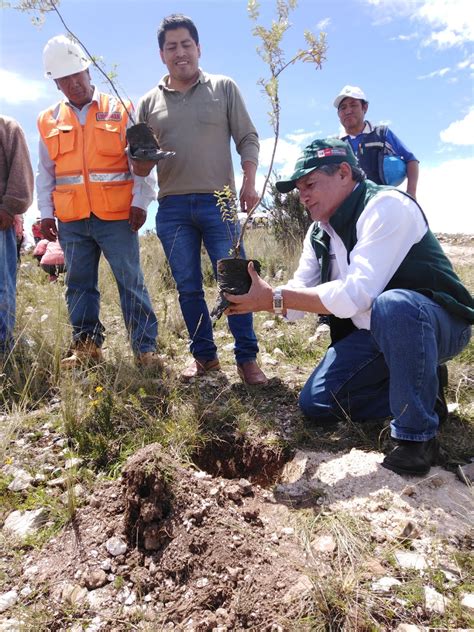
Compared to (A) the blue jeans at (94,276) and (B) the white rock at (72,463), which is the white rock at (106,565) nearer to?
(B) the white rock at (72,463)

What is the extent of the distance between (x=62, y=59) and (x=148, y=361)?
1945mm

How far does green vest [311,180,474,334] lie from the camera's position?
7.11 feet

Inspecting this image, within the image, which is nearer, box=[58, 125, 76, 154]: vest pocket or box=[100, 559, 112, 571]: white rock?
box=[100, 559, 112, 571]: white rock

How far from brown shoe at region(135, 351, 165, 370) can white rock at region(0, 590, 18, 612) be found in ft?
5.08

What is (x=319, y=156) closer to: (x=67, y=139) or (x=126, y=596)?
(x=67, y=139)

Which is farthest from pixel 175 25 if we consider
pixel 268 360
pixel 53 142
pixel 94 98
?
pixel 268 360

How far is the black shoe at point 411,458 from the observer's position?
6.37ft

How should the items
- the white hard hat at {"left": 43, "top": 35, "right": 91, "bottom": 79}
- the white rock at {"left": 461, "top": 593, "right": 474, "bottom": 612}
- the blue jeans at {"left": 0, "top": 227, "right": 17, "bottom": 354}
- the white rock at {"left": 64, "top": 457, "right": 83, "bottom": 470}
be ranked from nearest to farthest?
1. the white rock at {"left": 461, "top": 593, "right": 474, "bottom": 612}
2. the white rock at {"left": 64, "top": 457, "right": 83, "bottom": 470}
3. the white hard hat at {"left": 43, "top": 35, "right": 91, "bottom": 79}
4. the blue jeans at {"left": 0, "top": 227, "right": 17, "bottom": 354}

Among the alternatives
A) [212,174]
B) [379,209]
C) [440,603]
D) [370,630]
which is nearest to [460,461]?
[440,603]

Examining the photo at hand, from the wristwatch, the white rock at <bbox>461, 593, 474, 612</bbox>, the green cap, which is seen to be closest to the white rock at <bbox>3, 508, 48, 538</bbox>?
the wristwatch

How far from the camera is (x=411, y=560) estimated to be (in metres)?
1.51

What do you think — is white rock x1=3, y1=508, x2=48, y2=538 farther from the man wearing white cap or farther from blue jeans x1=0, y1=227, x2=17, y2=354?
the man wearing white cap

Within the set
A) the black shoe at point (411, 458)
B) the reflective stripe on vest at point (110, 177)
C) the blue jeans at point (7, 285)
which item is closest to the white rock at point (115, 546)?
the black shoe at point (411, 458)

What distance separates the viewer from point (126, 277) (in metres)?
3.09
